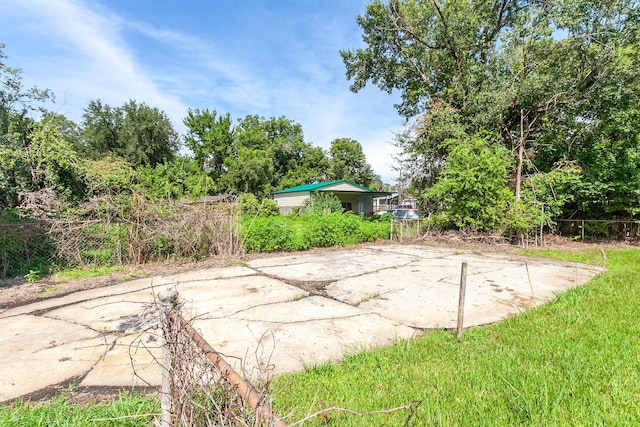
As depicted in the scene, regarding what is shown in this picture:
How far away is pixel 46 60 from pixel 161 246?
646 centimetres

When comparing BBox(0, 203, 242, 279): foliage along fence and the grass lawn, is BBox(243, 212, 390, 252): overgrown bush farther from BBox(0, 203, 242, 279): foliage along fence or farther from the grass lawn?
the grass lawn

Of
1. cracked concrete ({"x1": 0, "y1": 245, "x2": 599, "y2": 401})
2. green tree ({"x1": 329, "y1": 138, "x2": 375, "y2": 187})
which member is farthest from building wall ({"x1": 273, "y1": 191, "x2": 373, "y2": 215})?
cracked concrete ({"x1": 0, "y1": 245, "x2": 599, "y2": 401})

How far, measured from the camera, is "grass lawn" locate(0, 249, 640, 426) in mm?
1819

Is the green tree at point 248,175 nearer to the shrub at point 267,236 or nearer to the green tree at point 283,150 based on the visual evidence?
the green tree at point 283,150

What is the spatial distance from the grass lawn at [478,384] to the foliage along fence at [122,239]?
5.49 metres

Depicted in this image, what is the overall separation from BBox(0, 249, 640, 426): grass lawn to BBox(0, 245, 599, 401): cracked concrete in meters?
0.35

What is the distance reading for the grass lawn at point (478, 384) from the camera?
1.82 m

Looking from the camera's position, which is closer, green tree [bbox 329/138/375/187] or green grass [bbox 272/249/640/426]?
green grass [bbox 272/249/640/426]

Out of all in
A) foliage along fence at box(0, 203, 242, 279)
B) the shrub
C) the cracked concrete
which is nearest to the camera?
the cracked concrete

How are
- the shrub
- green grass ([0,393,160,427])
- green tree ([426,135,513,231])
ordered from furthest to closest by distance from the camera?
green tree ([426,135,513,231]) → the shrub → green grass ([0,393,160,427])

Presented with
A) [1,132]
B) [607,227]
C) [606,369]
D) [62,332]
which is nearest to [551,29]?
[607,227]

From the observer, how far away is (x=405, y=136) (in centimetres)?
1223

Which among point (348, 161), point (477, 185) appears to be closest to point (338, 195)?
point (477, 185)

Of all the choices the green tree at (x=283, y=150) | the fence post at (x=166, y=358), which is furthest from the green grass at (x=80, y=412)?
the green tree at (x=283, y=150)
